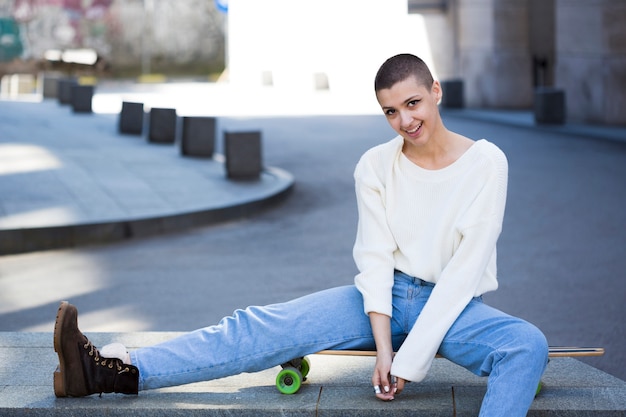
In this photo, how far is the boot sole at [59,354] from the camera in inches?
156

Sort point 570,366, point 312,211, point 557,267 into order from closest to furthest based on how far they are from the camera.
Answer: point 570,366 < point 557,267 < point 312,211

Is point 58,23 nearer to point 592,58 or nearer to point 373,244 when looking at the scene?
point 592,58

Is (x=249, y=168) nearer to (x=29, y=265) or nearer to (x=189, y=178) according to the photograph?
(x=189, y=178)

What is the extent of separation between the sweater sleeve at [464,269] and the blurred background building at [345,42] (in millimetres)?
15297

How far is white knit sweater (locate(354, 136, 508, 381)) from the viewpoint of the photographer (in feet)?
12.9

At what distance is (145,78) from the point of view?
4300 cm

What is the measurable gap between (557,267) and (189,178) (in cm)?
563

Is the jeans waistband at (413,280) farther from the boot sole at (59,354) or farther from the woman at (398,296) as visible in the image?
the boot sole at (59,354)

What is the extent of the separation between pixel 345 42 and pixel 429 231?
2944 cm

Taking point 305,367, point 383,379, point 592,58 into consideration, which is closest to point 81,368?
point 305,367

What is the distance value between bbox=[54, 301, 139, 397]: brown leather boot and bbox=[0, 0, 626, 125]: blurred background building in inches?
619

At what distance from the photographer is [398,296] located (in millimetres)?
4145

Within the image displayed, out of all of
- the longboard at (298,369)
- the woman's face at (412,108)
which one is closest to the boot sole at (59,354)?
the longboard at (298,369)

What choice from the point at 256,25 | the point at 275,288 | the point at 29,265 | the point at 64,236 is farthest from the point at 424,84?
the point at 256,25
